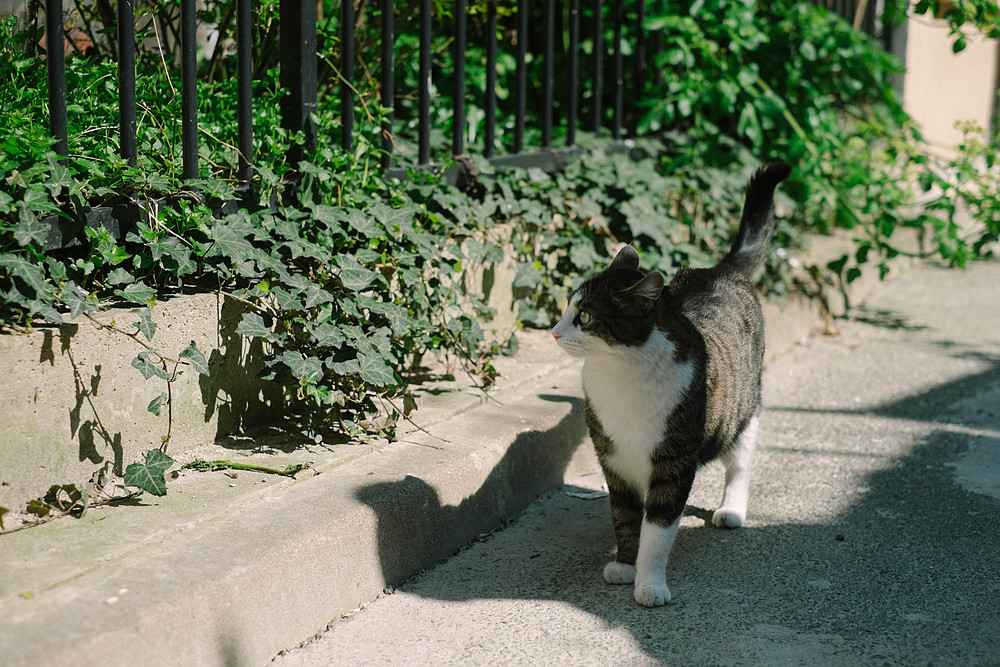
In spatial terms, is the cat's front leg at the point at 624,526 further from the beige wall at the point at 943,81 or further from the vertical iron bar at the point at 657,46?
the beige wall at the point at 943,81

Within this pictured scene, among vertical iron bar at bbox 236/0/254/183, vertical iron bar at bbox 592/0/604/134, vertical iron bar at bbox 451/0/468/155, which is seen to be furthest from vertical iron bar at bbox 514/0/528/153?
vertical iron bar at bbox 236/0/254/183

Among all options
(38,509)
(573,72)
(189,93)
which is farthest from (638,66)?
(38,509)

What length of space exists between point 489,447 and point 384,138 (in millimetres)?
1545

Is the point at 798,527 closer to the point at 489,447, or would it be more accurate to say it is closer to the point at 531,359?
the point at 489,447

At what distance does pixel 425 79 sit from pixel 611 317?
1688 millimetres

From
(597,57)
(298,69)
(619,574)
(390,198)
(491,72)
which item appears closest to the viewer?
(619,574)

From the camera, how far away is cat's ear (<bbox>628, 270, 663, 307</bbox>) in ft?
8.25

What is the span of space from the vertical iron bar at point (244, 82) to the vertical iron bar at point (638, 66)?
2.75 m

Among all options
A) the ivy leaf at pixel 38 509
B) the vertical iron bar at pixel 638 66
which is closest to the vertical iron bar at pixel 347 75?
the ivy leaf at pixel 38 509

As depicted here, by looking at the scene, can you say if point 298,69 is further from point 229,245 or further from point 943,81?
point 943,81

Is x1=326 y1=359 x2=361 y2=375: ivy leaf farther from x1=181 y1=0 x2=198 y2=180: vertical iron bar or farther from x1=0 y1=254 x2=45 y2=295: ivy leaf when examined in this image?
x1=0 y1=254 x2=45 y2=295: ivy leaf

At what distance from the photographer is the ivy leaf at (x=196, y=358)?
2.53m

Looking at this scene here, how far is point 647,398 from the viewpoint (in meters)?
2.56

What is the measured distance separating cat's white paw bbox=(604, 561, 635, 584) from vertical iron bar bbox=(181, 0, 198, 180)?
171 centimetres
